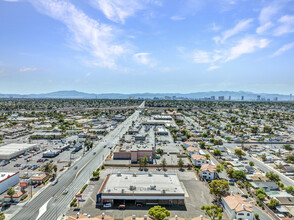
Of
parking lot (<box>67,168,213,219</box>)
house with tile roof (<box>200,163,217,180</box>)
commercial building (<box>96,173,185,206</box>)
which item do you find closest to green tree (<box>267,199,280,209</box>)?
parking lot (<box>67,168,213,219</box>)

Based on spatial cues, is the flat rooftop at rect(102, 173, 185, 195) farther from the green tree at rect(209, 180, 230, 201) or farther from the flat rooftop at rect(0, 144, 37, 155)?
the flat rooftop at rect(0, 144, 37, 155)

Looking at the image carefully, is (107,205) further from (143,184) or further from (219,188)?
(219,188)

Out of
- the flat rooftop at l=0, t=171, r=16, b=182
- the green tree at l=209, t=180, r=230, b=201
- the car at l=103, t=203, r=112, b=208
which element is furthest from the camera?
the flat rooftop at l=0, t=171, r=16, b=182

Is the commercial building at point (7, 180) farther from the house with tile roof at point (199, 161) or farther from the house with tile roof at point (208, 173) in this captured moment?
the house with tile roof at point (199, 161)

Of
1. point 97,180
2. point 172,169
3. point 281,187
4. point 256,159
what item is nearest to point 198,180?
point 172,169

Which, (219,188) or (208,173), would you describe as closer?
(219,188)

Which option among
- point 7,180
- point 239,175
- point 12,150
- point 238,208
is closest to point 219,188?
point 238,208

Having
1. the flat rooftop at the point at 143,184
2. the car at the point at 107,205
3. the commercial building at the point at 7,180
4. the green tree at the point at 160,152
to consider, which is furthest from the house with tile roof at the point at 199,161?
the commercial building at the point at 7,180
